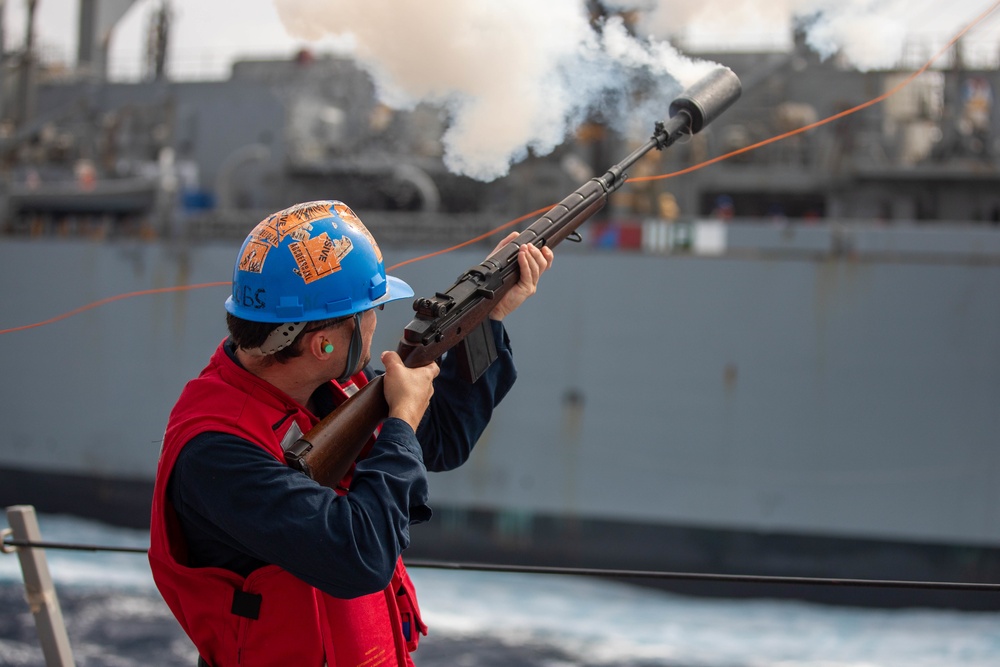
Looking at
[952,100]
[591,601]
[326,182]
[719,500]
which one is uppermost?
[952,100]

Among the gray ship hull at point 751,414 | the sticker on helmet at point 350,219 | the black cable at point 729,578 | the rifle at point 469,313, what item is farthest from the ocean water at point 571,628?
the sticker on helmet at point 350,219

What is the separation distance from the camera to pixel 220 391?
171cm

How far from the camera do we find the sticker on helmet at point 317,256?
177cm

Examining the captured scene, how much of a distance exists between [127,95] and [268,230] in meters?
18.0

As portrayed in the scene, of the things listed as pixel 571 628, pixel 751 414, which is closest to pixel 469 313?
pixel 571 628

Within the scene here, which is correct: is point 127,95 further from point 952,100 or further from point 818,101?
point 952,100

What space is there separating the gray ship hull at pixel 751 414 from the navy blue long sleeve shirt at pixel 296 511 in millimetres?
8852

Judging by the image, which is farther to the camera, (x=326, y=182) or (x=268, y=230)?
(x=326, y=182)

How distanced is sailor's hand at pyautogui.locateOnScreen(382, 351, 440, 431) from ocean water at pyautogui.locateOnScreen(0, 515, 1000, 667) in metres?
7.00

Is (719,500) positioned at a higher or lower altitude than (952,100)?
lower

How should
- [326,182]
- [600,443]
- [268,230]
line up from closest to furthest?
[268,230], [600,443], [326,182]

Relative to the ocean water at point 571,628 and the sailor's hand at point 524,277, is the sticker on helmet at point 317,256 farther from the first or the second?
the ocean water at point 571,628

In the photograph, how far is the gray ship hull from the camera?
9.93 metres

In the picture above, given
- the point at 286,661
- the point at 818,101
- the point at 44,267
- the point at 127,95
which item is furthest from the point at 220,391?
the point at 127,95
